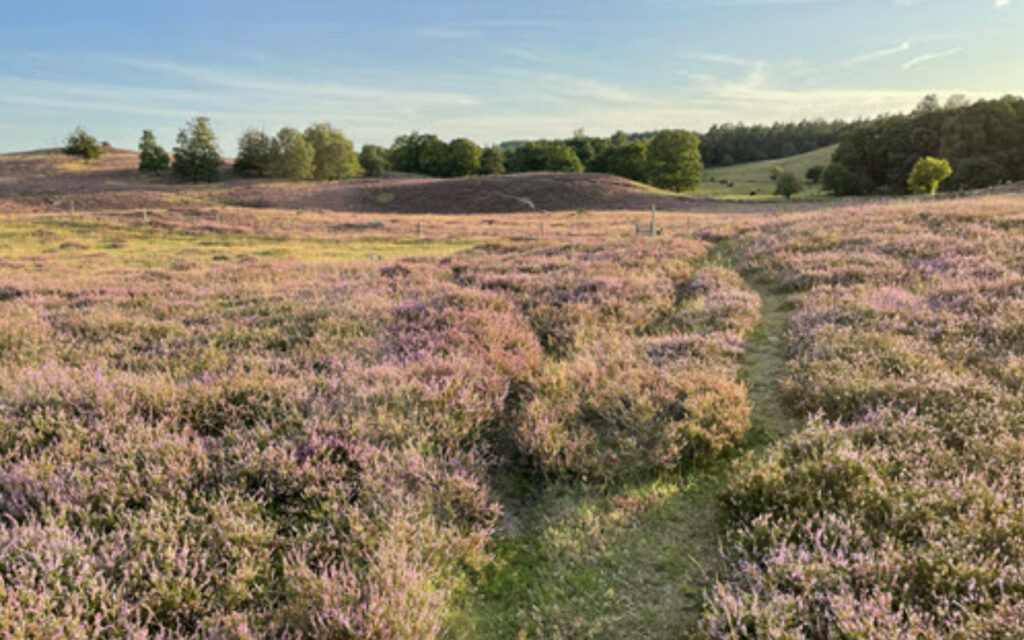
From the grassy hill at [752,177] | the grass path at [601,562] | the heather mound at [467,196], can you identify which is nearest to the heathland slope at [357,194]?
the heather mound at [467,196]

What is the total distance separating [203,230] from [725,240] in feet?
123

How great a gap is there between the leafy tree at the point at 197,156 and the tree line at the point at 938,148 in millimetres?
97676

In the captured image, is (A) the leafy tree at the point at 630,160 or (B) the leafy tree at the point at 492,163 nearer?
(A) the leafy tree at the point at 630,160

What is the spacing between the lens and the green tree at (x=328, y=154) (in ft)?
312

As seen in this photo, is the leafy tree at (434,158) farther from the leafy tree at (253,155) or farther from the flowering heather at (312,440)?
the flowering heather at (312,440)

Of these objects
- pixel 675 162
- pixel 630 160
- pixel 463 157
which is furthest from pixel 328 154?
pixel 675 162

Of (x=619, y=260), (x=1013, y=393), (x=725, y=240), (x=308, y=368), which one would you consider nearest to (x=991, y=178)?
(x=725, y=240)

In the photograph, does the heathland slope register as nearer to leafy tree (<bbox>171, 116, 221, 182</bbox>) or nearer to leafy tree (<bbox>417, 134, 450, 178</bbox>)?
leafy tree (<bbox>171, 116, 221, 182</bbox>)

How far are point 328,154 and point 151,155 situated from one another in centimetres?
2786

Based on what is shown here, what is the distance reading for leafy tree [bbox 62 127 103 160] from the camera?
9525 centimetres

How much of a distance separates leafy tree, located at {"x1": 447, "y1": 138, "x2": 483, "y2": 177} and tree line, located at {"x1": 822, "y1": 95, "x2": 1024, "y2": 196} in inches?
2567

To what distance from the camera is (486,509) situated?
4.13 meters

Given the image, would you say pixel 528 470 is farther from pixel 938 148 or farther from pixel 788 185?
pixel 938 148

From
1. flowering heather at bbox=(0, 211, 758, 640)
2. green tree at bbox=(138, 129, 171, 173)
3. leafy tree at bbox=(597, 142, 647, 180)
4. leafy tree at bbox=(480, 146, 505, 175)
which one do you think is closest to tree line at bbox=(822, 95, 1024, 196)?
leafy tree at bbox=(597, 142, 647, 180)
